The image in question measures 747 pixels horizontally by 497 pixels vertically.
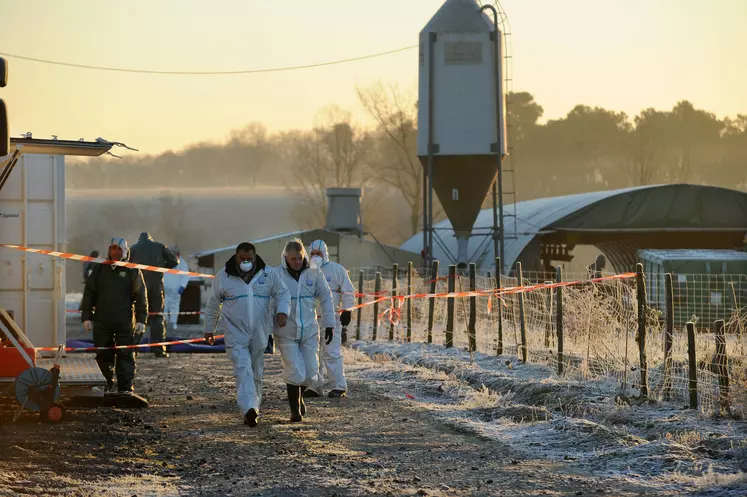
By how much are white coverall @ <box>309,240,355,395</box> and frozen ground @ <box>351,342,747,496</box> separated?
2.35 feet

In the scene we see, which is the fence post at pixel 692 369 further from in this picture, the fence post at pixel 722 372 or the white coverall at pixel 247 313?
the white coverall at pixel 247 313

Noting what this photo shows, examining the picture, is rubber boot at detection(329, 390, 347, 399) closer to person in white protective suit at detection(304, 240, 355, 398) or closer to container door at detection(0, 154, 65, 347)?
person in white protective suit at detection(304, 240, 355, 398)

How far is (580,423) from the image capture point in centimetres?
1141

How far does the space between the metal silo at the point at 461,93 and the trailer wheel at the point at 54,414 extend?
2141 centimetres

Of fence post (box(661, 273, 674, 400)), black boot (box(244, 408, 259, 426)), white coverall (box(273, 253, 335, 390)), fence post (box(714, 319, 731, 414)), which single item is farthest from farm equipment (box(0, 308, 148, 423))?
fence post (box(714, 319, 731, 414))

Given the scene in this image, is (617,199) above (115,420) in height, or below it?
above

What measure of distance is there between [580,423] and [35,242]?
21.7ft

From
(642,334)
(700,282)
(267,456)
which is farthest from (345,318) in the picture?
(700,282)

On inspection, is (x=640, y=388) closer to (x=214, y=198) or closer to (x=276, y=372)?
(x=276, y=372)

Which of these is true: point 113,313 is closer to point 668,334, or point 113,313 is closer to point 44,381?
point 44,381

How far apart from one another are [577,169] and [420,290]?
8285 cm

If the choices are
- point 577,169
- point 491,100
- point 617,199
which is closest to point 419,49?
point 491,100

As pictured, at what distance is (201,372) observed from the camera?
1820 cm

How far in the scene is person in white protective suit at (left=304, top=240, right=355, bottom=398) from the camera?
1484cm
